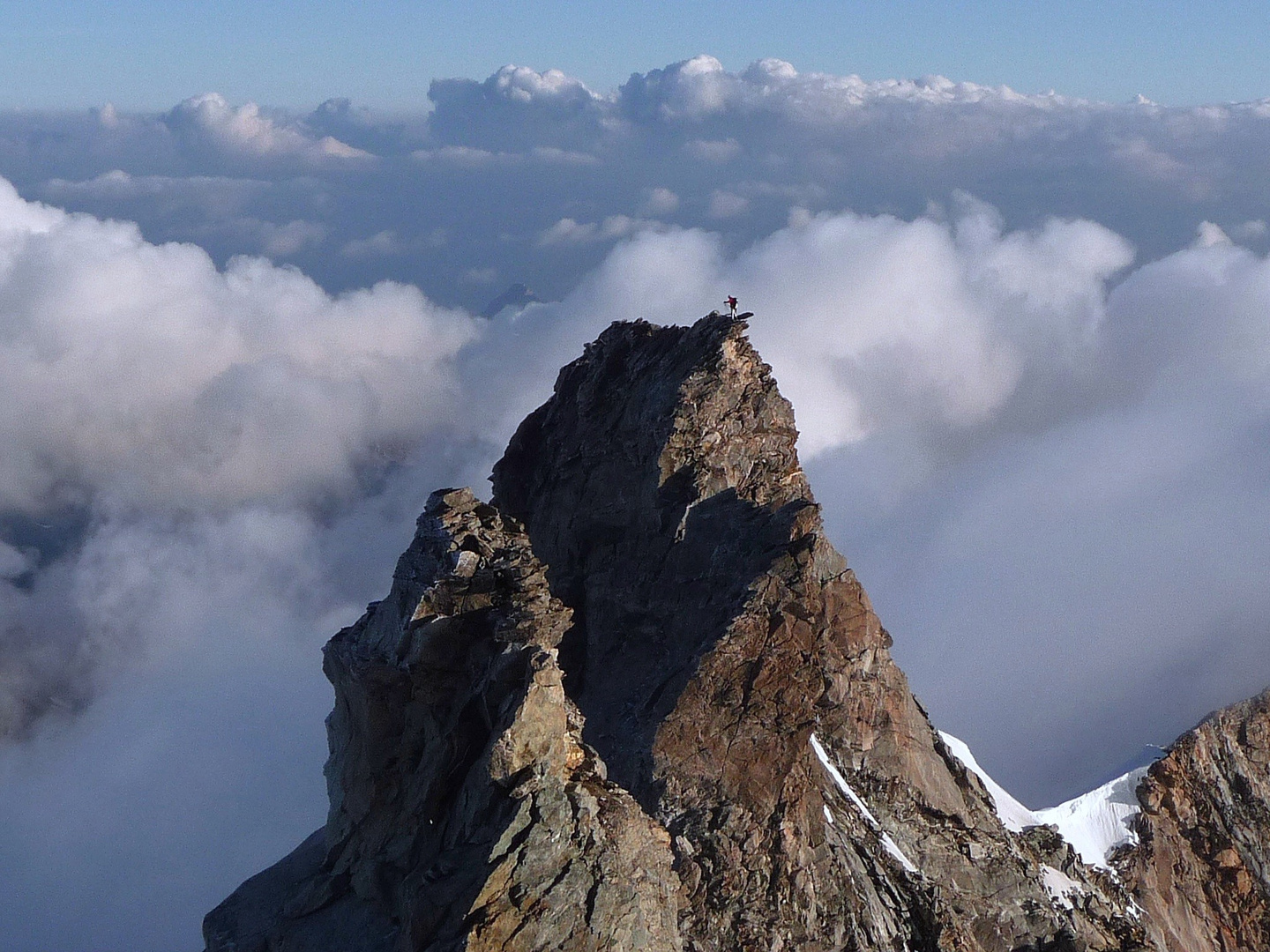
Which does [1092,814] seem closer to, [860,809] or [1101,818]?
[1101,818]

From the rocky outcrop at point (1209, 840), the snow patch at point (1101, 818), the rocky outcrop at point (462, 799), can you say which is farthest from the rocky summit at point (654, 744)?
the snow patch at point (1101, 818)

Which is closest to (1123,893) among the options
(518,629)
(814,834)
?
(814,834)

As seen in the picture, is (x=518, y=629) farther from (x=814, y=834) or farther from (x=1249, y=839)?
(x=1249, y=839)

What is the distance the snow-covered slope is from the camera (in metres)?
45.1

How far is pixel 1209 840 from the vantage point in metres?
48.3

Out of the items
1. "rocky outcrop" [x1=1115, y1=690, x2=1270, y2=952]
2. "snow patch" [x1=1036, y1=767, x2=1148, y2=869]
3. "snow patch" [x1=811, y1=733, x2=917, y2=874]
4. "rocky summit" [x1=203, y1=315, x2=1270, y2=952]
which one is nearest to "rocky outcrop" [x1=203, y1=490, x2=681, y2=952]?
"rocky summit" [x1=203, y1=315, x2=1270, y2=952]

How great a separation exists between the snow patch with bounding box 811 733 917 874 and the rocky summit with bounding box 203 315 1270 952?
0.11 m

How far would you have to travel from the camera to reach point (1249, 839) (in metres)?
48.1

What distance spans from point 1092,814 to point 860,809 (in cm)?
1998

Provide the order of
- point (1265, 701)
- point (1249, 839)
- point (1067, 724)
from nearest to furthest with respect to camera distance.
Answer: point (1249, 839) → point (1265, 701) → point (1067, 724)

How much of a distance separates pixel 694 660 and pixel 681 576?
4.59 m

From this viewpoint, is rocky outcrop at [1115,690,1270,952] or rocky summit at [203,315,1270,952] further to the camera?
rocky outcrop at [1115,690,1270,952]

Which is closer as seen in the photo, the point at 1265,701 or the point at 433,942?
the point at 433,942

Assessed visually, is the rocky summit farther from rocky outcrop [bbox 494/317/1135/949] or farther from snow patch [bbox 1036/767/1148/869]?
snow patch [bbox 1036/767/1148/869]
